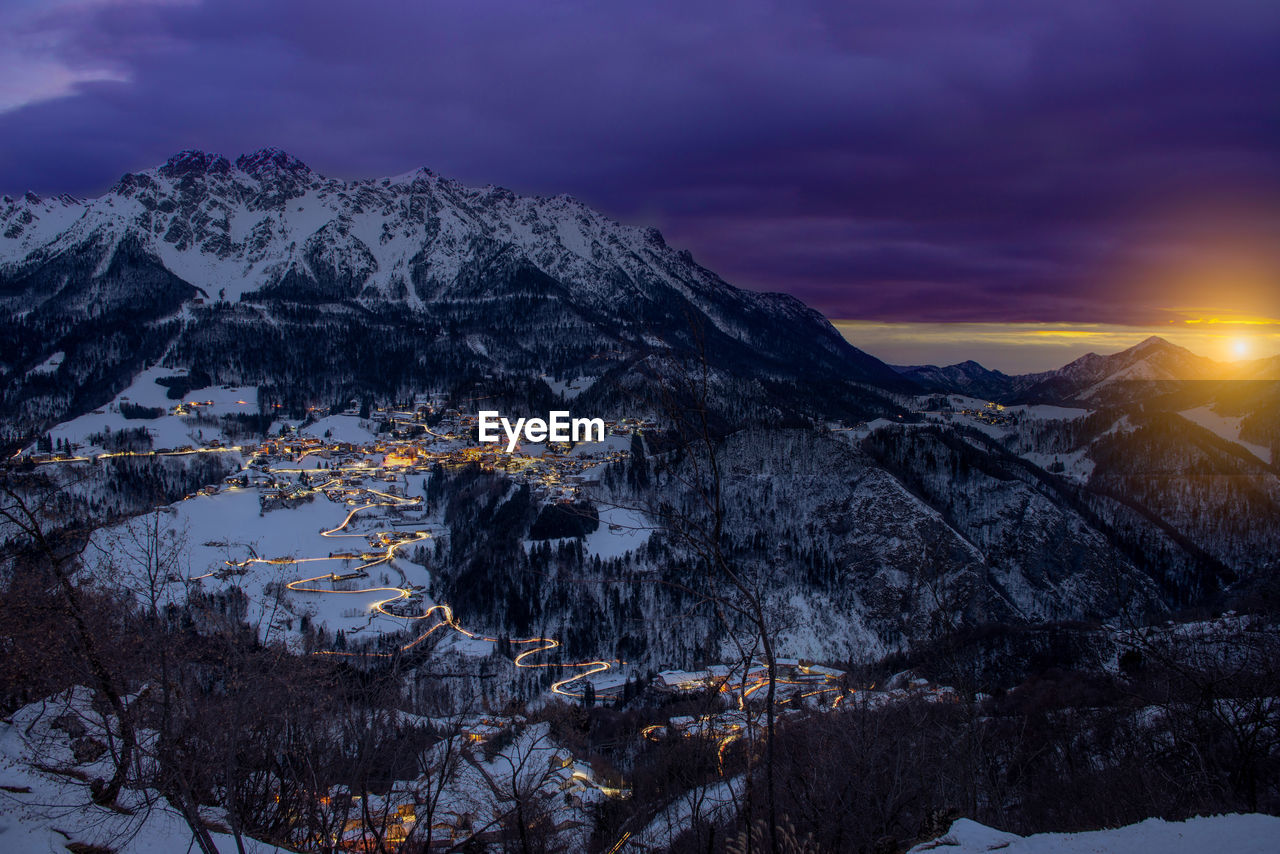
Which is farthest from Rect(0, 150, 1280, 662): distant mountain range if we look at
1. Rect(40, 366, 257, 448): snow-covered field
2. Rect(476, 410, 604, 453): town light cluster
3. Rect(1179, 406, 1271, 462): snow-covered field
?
Rect(476, 410, 604, 453): town light cluster

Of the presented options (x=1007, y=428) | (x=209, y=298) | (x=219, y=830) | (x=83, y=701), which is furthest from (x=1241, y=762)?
(x=209, y=298)

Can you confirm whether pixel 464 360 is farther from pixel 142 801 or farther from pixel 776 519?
pixel 142 801

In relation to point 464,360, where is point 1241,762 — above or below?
below

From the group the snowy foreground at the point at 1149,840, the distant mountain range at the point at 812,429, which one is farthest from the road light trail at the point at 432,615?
the snowy foreground at the point at 1149,840

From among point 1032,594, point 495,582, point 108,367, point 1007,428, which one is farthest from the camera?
point 1007,428

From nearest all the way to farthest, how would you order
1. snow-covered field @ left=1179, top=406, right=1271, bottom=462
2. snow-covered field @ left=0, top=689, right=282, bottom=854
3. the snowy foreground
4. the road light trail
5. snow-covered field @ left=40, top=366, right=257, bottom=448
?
1. the snowy foreground
2. snow-covered field @ left=0, top=689, right=282, bottom=854
3. the road light trail
4. snow-covered field @ left=40, top=366, right=257, bottom=448
5. snow-covered field @ left=1179, top=406, right=1271, bottom=462

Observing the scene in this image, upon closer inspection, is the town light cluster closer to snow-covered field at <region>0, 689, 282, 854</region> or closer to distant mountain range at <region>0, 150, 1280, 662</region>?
distant mountain range at <region>0, 150, 1280, 662</region>
